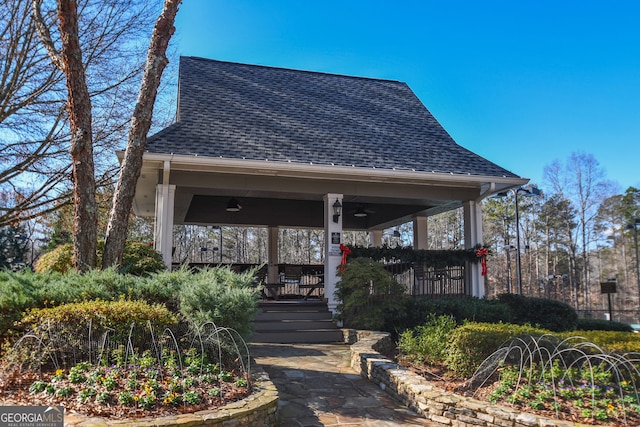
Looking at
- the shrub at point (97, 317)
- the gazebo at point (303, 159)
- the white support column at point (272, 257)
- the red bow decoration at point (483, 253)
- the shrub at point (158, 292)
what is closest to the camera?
the shrub at point (97, 317)

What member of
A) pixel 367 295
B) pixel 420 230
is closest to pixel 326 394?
pixel 367 295

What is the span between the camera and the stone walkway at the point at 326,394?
13.3 feet

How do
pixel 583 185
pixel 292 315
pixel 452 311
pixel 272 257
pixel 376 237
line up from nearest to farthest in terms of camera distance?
pixel 452 311 < pixel 292 315 < pixel 272 257 < pixel 376 237 < pixel 583 185

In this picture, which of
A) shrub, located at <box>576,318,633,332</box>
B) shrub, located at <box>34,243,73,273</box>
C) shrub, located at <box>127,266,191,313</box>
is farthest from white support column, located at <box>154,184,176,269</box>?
shrub, located at <box>576,318,633,332</box>

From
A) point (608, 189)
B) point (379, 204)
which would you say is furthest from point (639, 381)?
point (608, 189)

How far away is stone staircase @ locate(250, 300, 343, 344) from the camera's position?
8094 mm

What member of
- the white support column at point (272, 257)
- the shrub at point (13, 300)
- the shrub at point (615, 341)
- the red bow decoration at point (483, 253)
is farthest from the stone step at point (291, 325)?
the white support column at point (272, 257)

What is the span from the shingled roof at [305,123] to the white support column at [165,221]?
0.79 m

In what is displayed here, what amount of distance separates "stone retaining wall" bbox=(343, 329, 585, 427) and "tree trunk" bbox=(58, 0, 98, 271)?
4.05 meters

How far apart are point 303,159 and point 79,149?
4014 millimetres

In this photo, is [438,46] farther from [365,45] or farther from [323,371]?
[323,371]

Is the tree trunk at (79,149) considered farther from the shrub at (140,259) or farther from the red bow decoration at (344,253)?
the red bow decoration at (344,253)

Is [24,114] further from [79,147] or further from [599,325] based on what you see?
[599,325]

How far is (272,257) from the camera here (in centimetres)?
1377
